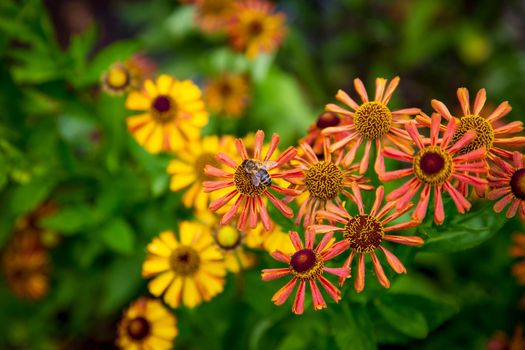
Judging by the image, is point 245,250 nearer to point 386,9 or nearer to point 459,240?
point 459,240

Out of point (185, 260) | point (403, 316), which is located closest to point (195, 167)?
point (185, 260)

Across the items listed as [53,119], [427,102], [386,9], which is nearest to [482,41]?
[427,102]

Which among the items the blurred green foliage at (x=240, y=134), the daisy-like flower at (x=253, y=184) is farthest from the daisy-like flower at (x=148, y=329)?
the daisy-like flower at (x=253, y=184)

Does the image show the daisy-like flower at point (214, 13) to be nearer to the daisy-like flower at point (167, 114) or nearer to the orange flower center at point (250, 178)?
the daisy-like flower at point (167, 114)

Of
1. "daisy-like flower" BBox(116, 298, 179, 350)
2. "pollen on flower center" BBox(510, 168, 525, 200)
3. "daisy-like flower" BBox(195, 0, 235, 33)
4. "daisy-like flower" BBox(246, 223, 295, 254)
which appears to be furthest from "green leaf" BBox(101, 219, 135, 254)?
"daisy-like flower" BBox(195, 0, 235, 33)

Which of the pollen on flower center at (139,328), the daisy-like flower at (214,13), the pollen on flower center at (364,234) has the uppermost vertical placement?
the daisy-like flower at (214,13)

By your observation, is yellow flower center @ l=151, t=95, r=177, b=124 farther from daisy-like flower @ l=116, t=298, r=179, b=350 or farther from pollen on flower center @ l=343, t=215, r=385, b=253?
pollen on flower center @ l=343, t=215, r=385, b=253
